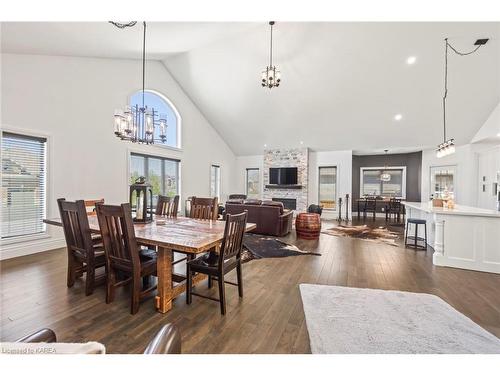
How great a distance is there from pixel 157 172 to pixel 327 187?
6582 mm

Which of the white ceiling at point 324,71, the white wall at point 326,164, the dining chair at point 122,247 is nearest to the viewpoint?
the dining chair at point 122,247

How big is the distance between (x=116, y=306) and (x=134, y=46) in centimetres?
463

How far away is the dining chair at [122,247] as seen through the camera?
208 cm

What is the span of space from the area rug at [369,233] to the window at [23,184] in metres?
6.28

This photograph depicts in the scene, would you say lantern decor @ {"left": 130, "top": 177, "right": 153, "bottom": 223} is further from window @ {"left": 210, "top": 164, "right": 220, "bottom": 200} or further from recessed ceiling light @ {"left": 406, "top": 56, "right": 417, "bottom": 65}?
recessed ceiling light @ {"left": 406, "top": 56, "right": 417, "bottom": 65}

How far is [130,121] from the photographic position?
298 cm

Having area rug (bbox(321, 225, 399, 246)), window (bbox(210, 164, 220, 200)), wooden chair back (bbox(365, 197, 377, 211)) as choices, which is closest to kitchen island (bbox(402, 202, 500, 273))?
area rug (bbox(321, 225, 399, 246))

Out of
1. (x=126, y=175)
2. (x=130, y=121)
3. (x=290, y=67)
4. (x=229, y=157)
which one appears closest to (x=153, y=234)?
(x=130, y=121)

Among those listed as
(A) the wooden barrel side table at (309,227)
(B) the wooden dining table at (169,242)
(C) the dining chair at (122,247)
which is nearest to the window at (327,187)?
(A) the wooden barrel side table at (309,227)

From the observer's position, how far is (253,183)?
1056 centimetres

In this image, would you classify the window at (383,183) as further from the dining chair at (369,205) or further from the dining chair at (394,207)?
the dining chair at (394,207)

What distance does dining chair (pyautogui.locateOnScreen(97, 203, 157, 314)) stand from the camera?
2.08 meters

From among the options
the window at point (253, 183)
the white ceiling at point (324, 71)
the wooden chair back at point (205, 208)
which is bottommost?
the wooden chair back at point (205, 208)
